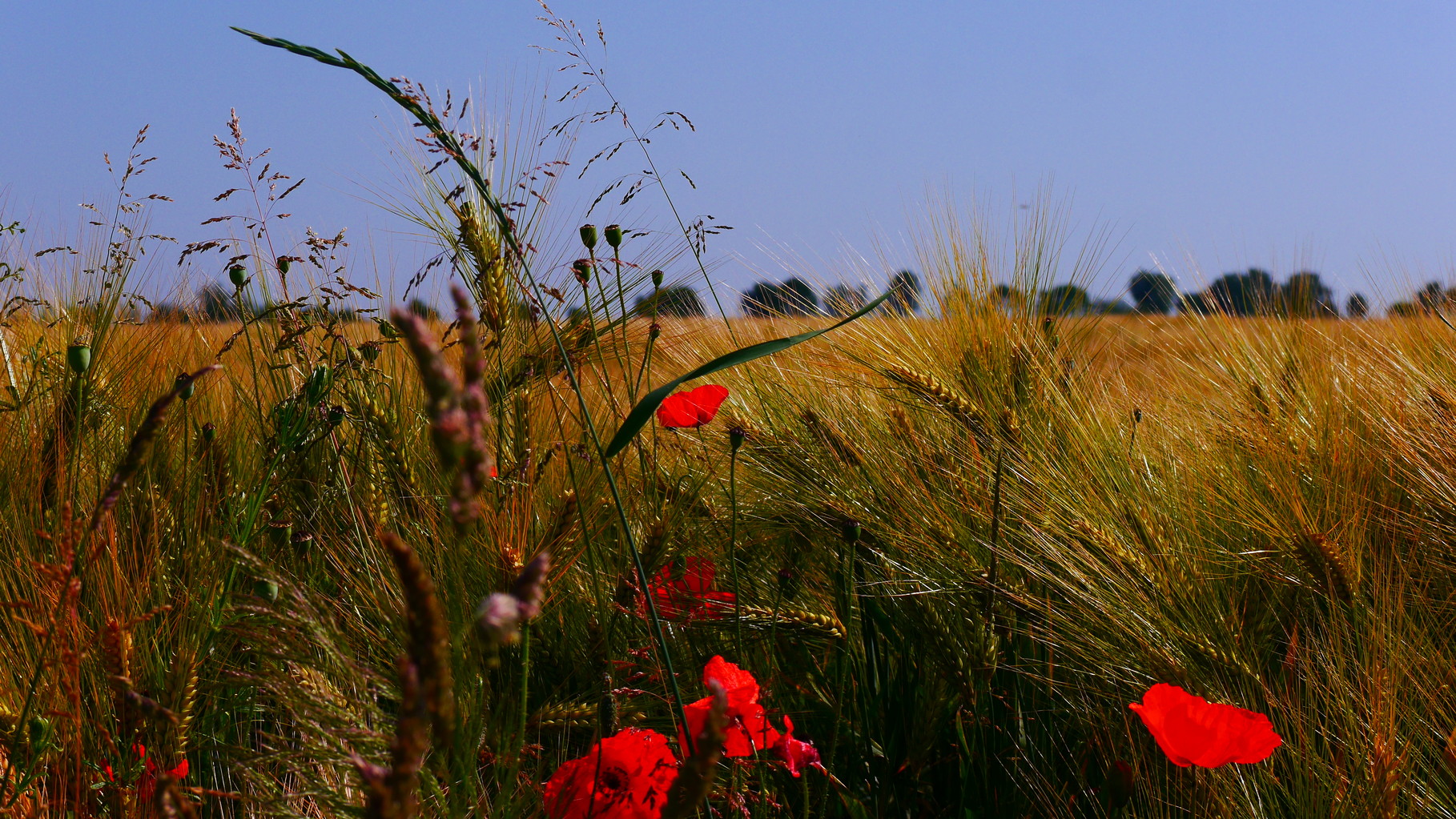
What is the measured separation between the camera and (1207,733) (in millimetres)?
674

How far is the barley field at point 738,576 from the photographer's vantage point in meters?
0.72

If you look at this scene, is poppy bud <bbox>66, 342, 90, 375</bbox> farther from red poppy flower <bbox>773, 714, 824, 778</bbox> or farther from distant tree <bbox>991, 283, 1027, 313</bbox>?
distant tree <bbox>991, 283, 1027, 313</bbox>

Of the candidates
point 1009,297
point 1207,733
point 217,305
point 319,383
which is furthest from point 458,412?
point 217,305

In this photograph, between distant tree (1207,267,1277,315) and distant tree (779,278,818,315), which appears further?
distant tree (1207,267,1277,315)

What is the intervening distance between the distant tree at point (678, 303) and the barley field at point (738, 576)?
0.14 m

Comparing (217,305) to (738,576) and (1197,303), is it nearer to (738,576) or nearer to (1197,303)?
(738,576)

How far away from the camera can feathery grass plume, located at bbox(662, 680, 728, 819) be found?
234 mm

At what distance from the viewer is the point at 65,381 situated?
124 centimetres

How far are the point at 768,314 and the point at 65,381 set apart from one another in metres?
1.25

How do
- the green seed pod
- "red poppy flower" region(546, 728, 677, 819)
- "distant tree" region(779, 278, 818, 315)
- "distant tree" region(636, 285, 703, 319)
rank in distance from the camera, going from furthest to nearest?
"distant tree" region(779, 278, 818, 315), "distant tree" region(636, 285, 703, 319), the green seed pod, "red poppy flower" region(546, 728, 677, 819)

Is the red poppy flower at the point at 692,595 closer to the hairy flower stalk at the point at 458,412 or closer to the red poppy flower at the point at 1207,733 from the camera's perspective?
the red poppy flower at the point at 1207,733

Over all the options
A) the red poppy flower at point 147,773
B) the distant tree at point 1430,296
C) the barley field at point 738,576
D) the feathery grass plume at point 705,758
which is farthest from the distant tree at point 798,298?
the feathery grass plume at point 705,758

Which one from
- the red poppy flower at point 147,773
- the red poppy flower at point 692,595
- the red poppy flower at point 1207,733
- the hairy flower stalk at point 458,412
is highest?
the hairy flower stalk at point 458,412

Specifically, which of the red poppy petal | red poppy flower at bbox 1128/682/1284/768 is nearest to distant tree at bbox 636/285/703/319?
the red poppy petal
